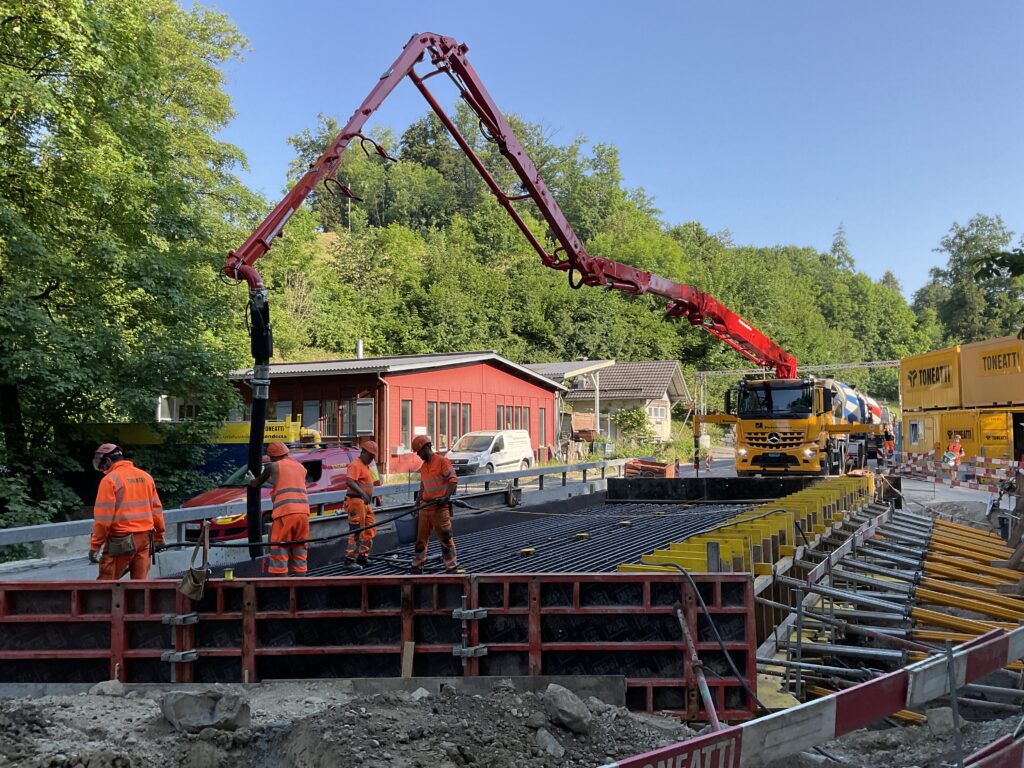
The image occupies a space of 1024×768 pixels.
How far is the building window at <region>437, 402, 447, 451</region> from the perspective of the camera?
3058 cm

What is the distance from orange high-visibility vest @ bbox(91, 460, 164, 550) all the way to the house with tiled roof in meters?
37.2

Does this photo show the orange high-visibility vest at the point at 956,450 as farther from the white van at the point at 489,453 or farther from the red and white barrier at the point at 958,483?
the white van at the point at 489,453

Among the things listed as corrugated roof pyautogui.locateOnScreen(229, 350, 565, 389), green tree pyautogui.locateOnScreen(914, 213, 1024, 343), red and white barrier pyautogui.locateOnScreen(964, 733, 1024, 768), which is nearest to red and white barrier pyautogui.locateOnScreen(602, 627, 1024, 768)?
red and white barrier pyautogui.locateOnScreen(964, 733, 1024, 768)

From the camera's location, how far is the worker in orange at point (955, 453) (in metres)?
19.3

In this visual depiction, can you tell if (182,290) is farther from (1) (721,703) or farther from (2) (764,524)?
(1) (721,703)

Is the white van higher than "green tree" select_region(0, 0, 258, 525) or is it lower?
lower

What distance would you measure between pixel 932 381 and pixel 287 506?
70.6 feet

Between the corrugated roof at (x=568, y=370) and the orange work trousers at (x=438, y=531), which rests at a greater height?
the corrugated roof at (x=568, y=370)

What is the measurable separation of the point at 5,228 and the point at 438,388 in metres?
17.9

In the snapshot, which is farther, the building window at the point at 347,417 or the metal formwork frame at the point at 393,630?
the building window at the point at 347,417

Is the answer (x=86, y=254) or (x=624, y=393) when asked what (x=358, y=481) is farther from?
(x=624, y=393)

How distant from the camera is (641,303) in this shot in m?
60.5

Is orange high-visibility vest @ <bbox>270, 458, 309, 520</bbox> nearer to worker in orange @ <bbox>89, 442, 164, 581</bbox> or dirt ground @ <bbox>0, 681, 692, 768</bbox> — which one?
worker in orange @ <bbox>89, 442, 164, 581</bbox>

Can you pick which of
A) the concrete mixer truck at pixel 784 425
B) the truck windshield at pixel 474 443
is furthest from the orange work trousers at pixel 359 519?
the truck windshield at pixel 474 443
